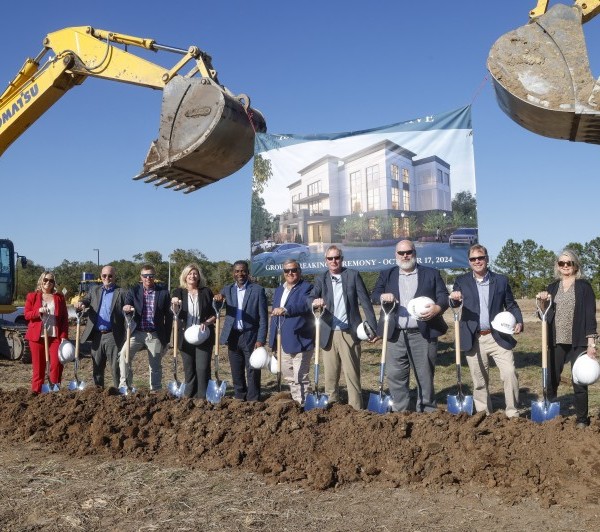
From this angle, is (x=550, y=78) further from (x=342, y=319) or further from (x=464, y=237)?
(x=464, y=237)

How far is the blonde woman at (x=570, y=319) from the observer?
19.6ft

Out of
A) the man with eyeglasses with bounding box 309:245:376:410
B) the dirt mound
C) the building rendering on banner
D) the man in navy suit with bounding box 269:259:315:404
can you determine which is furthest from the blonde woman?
the building rendering on banner

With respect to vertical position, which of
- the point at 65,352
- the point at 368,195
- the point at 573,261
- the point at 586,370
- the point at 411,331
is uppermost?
the point at 368,195

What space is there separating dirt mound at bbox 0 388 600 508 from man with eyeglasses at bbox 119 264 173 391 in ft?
4.54

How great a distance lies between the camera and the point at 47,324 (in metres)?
8.17

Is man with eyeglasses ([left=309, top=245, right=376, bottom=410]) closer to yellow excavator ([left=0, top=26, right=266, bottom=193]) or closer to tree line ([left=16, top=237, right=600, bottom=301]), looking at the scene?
yellow excavator ([left=0, top=26, right=266, bottom=193])

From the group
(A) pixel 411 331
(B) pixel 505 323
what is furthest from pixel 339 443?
(B) pixel 505 323

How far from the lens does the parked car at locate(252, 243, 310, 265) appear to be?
32.3 feet

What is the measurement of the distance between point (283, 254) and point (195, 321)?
8.94 ft

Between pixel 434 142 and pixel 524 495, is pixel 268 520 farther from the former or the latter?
pixel 434 142

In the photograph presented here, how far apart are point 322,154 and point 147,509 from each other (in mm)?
6435

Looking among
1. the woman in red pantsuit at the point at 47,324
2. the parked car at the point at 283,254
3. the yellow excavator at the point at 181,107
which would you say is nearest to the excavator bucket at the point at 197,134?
the yellow excavator at the point at 181,107

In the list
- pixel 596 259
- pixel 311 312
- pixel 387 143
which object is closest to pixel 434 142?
pixel 387 143

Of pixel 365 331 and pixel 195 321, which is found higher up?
pixel 195 321
